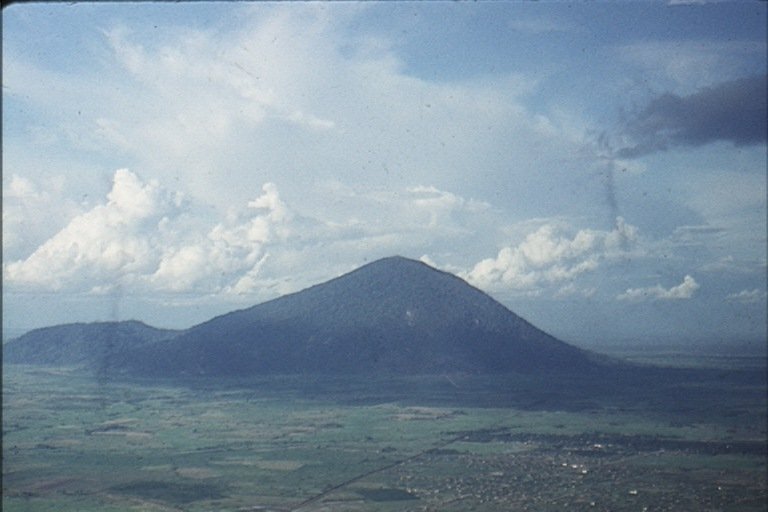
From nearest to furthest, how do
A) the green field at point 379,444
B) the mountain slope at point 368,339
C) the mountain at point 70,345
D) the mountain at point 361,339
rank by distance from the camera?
1. the green field at point 379,444
2. the mountain at point 70,345
3. the mountain at point 361,339
4. the mountain slope at point 368,339

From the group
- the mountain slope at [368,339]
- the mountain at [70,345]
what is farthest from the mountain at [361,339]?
the mountain at [70,345]

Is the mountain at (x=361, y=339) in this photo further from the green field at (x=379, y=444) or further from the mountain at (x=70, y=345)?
the green field at (x=379, y=444)

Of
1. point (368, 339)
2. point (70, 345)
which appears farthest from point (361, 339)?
point (70, 345)

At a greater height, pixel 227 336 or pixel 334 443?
pixel 227 336

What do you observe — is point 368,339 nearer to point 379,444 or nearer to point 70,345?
point 70,345

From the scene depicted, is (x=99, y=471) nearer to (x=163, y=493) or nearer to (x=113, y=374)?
(x=163, y=493)

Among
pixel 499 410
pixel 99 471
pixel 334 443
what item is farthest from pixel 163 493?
pixel 499 410
